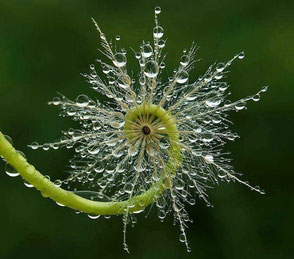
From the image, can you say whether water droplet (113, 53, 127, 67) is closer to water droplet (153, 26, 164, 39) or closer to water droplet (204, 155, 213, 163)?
water droplet (153, 26, 164, 39)

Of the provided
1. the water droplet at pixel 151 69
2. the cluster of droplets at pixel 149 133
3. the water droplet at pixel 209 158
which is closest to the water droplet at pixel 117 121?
the cluster of droplets at pixel 149 133

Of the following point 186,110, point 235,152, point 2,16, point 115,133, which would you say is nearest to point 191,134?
point 186,110

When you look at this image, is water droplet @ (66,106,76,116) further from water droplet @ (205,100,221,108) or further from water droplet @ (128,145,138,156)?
water droplet @ (205,100,221,108)

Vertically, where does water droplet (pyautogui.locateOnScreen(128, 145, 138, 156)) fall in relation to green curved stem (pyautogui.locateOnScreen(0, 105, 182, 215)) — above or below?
above

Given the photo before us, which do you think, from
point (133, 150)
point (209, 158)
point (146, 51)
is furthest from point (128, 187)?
point (146, 51)

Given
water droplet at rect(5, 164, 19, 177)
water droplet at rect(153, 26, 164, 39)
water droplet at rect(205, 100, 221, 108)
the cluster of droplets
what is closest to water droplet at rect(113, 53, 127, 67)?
the cluster of droplets

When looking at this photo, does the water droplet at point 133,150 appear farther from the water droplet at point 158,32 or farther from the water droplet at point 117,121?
the water droplet at point 158,32

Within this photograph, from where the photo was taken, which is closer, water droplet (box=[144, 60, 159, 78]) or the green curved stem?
the green curved stem

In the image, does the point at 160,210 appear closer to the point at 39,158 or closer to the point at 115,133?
the point at 115,133

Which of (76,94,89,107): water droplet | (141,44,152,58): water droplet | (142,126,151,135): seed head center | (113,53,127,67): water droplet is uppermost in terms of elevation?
(141,44,152,58): water droplet
